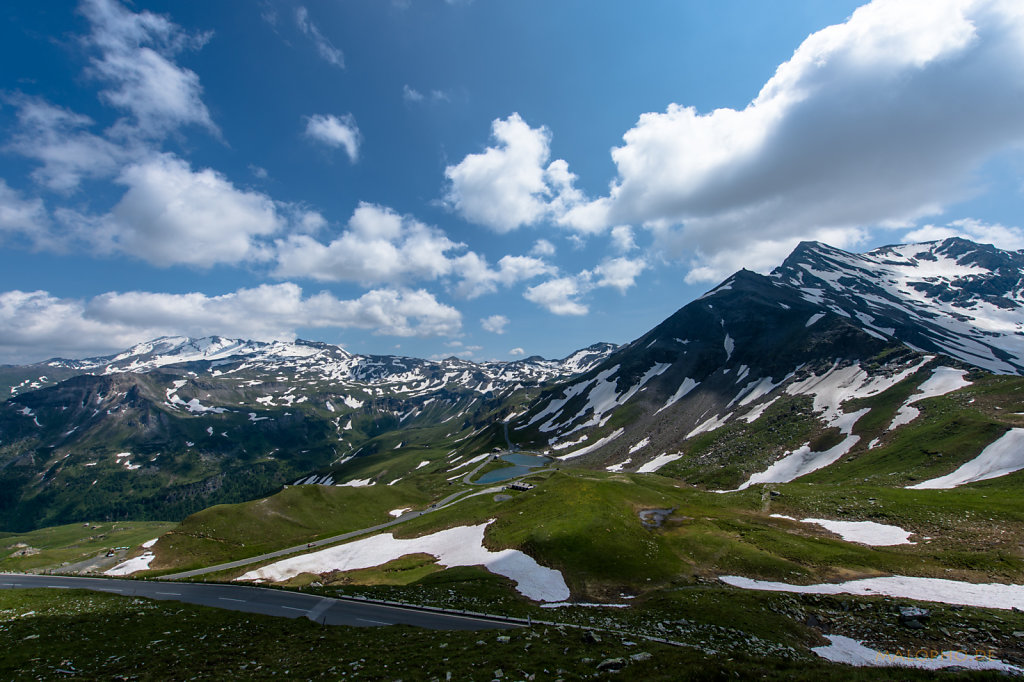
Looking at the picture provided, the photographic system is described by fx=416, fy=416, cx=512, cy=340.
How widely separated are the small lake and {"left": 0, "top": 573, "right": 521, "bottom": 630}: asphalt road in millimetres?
99890

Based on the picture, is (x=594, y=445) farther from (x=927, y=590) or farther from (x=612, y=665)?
(x=612, y=665)

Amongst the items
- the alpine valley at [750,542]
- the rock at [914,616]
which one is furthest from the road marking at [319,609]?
the rock at [914,616]

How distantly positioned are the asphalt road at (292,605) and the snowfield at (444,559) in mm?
11896

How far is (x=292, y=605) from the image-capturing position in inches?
1526

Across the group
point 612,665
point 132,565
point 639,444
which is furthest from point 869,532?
point 639,444

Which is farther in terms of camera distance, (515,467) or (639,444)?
(515,467)

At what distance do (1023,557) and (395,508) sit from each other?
369ft

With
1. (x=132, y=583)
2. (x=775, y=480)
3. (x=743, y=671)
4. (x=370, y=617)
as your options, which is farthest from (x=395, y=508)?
(x=743, y=671)

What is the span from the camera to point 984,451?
72.9 meters

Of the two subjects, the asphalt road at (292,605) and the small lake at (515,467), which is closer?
the asphalt road at (292,605)

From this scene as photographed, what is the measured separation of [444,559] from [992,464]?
3563 inches

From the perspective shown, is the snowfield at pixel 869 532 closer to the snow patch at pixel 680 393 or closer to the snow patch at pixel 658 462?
the snow patch at pixel 658 462

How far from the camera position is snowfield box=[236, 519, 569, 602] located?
44.9m

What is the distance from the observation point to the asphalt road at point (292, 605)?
3250 cm
